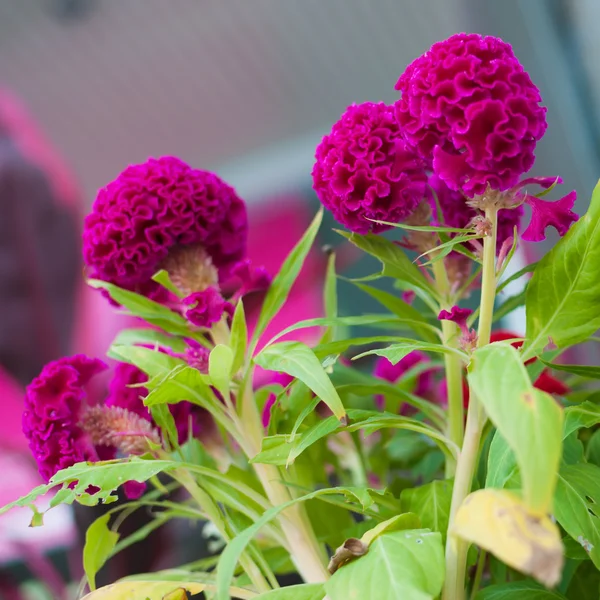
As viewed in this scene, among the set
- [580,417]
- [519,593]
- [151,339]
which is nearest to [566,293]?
[580,417]

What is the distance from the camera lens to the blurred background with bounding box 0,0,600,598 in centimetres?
116

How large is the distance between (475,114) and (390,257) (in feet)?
0.43

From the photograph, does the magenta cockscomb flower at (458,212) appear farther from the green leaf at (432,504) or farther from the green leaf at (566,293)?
the green leaf at (432,504)

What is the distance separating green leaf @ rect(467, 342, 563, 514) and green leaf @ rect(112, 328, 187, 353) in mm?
265

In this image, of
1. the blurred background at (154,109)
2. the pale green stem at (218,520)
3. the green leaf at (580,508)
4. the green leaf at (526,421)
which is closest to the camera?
the green leaf at (526,421)

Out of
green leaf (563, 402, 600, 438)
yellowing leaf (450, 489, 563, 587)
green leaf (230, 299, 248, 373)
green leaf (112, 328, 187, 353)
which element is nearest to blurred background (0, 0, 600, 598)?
green leaf (112, 328, 187, 353)

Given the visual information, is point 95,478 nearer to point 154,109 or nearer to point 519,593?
point 519,593

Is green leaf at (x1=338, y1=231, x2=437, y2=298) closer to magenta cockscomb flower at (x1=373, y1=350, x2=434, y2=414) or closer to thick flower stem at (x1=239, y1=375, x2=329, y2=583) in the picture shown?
thick flower stem at (x1=239, y1=375, x2=329, y2=583)

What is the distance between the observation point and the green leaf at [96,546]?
48cm

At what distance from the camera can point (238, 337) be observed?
46 centimetres

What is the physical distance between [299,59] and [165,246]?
1226 millimetres

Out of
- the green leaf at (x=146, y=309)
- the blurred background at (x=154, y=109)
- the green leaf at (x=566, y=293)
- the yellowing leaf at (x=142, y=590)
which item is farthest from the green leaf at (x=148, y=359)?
the blurred background at (x=154, y=109)

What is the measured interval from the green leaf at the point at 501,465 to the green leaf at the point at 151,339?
0.81ft

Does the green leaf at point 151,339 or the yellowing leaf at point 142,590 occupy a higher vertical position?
the green leaf at point 151,339
